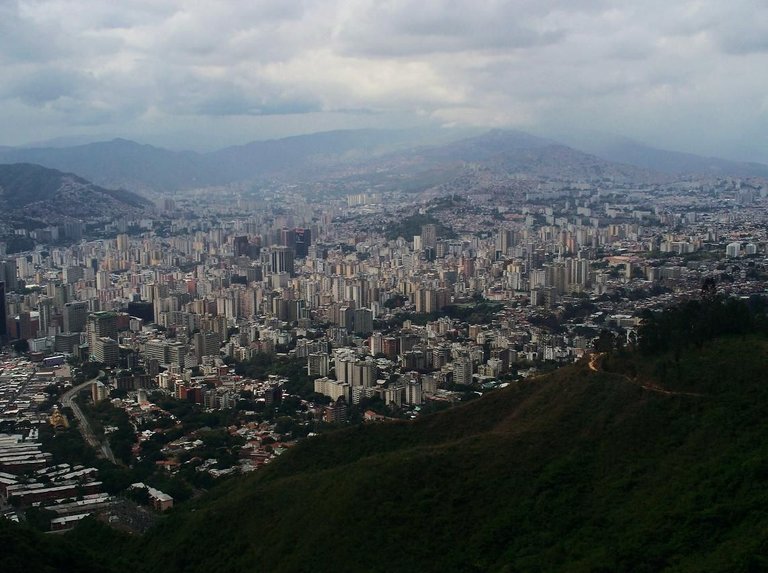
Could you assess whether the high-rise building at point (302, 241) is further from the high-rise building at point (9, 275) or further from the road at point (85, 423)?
the road at point (85, 423)

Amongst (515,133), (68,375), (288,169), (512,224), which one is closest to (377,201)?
(512,224)

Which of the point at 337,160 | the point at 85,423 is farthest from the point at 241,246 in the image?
the point at 337,160

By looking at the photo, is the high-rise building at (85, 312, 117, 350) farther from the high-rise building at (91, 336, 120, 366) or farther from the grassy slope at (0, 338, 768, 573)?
the grassy slope at (0, 338, 768, 573)

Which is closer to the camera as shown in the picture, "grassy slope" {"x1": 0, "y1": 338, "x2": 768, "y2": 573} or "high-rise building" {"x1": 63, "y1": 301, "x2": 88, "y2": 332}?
"grassy slope" {"x1": 0, "y1": 338, "x2": 768, "y2": 573}

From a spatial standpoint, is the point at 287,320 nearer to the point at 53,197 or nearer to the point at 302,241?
the point at 302,241

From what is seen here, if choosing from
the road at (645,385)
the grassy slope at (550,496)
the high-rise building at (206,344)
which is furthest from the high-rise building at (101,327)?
A: the road at (645,385)

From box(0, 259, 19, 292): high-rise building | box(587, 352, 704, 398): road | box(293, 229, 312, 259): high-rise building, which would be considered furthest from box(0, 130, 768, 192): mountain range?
box(587, 352, 704, 398): road
